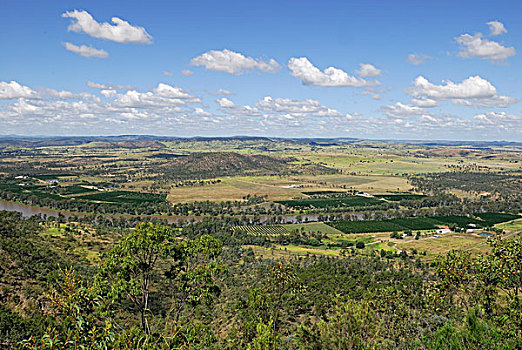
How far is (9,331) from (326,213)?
538 feet

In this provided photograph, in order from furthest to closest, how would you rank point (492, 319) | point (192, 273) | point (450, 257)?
point (450, 257), point (492, 319), point (192, 273)

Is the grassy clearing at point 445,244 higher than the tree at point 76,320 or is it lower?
lower

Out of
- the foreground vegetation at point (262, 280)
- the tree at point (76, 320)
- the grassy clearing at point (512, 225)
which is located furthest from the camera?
the grassy clearing at point (512, 225)

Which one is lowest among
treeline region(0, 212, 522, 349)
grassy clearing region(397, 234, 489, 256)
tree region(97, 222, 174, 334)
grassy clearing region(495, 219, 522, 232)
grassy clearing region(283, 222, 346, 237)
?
grassy clearing region(283, 222, 346, 237)

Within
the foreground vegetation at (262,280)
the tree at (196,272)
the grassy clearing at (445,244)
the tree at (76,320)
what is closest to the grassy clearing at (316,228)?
the foreground vegetation at (262,280)

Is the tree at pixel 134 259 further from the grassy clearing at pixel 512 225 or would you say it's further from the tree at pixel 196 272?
the grassy clearing at pixel 512 225

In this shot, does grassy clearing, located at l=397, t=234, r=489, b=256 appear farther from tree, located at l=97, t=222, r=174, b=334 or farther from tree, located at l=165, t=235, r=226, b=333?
tree, located at l=97, t=222, r=174, b=334

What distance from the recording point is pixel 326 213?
635ft

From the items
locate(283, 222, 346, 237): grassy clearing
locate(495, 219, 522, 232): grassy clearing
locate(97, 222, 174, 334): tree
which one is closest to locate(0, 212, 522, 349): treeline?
locate(97, 222, 174, 334): tree

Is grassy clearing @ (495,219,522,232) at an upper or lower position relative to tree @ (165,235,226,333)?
lower

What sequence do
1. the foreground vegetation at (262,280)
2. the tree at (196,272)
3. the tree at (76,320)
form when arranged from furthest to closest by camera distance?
the tree at (196,272)
the foreground vegetation at (262,280)
the tree at (76,320)

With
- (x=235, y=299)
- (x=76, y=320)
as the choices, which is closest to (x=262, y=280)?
(x=235, y=299)

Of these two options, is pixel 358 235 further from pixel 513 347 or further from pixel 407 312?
pixel 513 347

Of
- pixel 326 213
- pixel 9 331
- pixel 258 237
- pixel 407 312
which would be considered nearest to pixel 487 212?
pixel 326 213
